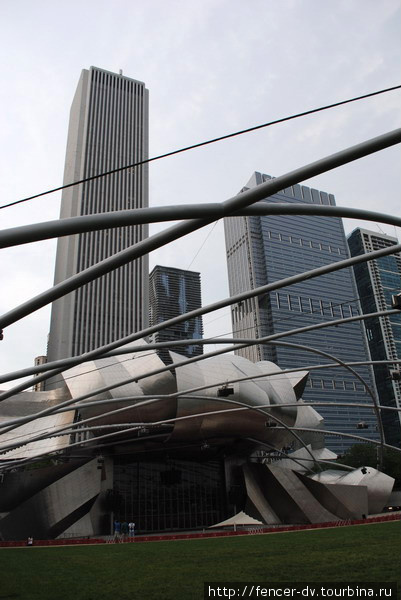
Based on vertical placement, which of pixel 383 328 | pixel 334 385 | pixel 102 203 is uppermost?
pixel 102 203

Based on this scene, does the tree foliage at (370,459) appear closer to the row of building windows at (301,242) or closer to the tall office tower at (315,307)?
the tall office tower at (315,307)

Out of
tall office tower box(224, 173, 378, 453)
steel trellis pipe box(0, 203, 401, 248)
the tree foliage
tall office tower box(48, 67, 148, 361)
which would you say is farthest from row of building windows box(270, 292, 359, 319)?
steel trellis pipe box(0, 203, 401, 248)

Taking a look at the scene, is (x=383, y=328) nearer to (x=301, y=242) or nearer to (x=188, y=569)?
(x=301, y=242)

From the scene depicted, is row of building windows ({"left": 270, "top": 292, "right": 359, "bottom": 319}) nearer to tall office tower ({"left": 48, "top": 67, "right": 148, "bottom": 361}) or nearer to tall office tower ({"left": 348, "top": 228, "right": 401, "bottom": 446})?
tall office tower ({"left": 348, "top": 228, "right": 401, "bottom": 446})

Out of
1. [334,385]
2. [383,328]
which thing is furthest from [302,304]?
[334,385]

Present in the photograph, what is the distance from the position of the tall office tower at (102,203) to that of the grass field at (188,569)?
93667 mm

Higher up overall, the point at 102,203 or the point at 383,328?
the point at 102,203

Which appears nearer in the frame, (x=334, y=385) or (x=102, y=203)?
(x=102, y=203)

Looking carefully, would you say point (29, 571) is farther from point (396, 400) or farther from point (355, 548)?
point (396, 400)

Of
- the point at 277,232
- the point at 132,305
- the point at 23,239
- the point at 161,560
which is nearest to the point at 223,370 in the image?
the point at 161,560

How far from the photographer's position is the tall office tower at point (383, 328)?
131 metres

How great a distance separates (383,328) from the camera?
A: 12962cm

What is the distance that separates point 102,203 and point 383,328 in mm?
79441

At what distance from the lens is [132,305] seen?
116000mm
